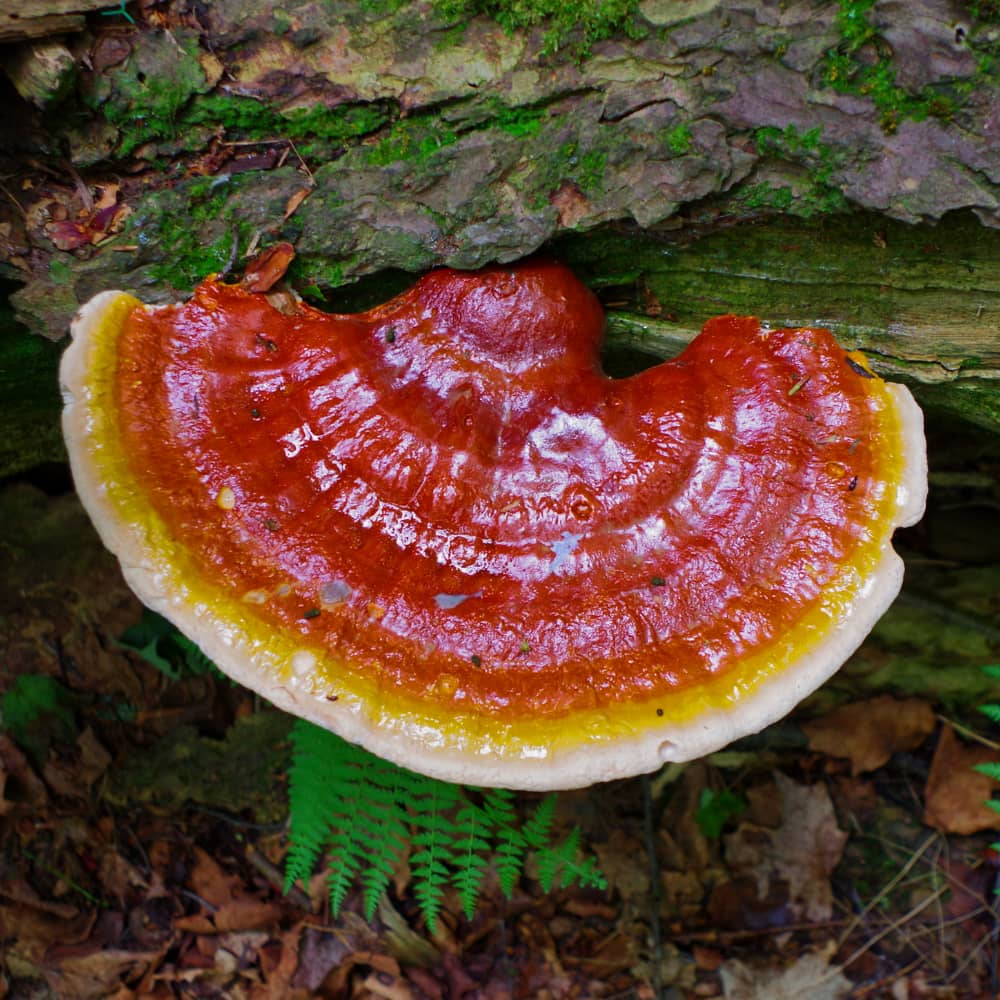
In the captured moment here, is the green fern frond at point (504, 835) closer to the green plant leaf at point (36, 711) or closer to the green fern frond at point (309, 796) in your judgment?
the green fern frond at point (309, 796)

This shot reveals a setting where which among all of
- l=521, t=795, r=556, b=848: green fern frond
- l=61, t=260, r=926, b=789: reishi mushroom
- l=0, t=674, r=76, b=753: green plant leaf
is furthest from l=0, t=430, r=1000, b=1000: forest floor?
l=61, t=260, r=926, b=789: reishi mushroom

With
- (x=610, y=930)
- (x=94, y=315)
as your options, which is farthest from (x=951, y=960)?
(x=94, y=315)

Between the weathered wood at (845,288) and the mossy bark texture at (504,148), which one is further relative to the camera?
the weathered wood at (845,288)

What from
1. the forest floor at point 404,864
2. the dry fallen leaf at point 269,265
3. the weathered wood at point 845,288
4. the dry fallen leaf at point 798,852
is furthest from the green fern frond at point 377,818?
the weathered wood at point 845,288

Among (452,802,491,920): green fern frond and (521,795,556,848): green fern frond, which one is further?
(521,795,556,848): green fern frond

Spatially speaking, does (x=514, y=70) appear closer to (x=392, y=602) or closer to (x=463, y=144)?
(x=463, y=144)

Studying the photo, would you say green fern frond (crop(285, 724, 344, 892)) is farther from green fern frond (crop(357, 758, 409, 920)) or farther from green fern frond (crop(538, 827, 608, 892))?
green fern frond (crop(538, 827, 608, 892))
